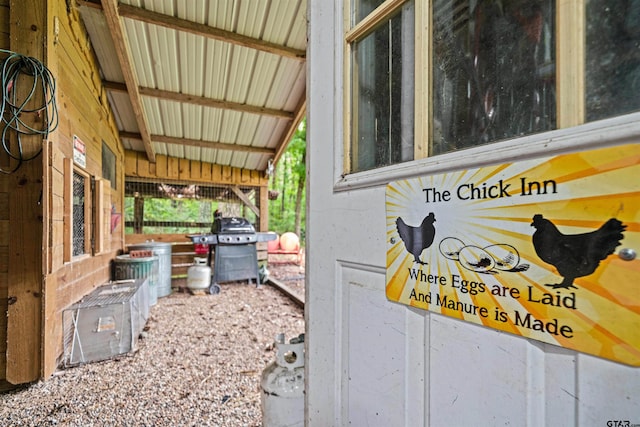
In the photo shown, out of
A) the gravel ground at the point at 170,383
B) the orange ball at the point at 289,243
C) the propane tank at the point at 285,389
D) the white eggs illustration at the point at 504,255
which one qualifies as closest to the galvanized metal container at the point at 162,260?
the gravel ground at the point at 170,383

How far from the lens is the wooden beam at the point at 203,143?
504 cm

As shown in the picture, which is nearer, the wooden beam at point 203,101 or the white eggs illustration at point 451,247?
the white eggs illustration at point 451,247

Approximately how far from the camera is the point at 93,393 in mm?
1995

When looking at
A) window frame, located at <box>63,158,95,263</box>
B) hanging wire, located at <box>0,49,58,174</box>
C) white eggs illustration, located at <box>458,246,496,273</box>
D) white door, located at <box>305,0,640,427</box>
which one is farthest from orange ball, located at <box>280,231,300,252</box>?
white eggs illustration, located at <box>458,246,496,273</box>

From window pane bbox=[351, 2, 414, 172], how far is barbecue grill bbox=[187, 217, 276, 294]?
13.8ft

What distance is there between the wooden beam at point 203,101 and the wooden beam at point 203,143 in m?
1.07

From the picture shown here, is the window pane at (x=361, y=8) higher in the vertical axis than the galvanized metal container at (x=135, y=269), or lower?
higher

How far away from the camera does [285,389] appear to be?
1.22m

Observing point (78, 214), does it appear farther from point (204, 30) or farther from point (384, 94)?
point (384, 94)

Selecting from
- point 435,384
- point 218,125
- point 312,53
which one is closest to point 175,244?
point 218,125

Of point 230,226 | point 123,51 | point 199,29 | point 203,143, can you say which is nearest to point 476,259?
point 199,29

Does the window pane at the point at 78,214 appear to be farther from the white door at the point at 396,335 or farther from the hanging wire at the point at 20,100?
the white door at the point at 396,335

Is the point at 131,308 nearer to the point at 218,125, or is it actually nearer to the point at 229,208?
the point at 218,125

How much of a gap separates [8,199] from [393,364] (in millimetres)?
2721
